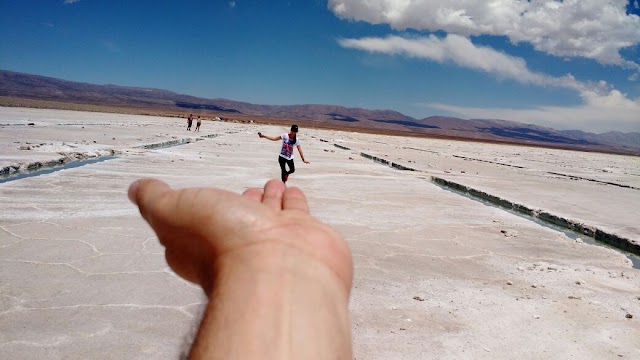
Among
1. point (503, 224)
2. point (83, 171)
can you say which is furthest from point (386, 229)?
point (83, 171)

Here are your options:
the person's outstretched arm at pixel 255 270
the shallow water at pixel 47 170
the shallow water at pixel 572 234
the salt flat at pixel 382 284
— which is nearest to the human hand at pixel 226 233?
the person's outstretched arm at pixel 255 270

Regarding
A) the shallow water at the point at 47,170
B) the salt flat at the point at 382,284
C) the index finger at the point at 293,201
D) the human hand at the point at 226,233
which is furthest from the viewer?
the shallow water at the point at 47,170

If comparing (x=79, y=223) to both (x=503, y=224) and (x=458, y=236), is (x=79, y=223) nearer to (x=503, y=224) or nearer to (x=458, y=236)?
(x=458, y=236)

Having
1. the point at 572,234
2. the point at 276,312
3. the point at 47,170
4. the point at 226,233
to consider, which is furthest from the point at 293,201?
the point at 47,170

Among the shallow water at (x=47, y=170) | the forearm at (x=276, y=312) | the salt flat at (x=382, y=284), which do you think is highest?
the forearm at (x=276, y=312)

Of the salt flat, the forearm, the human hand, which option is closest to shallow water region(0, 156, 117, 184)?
the salt flat

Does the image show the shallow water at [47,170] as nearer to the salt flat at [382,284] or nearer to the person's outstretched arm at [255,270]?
the salt flat at [382,284]

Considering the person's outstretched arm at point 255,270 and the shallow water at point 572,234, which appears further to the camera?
the shallow water at point 572,234

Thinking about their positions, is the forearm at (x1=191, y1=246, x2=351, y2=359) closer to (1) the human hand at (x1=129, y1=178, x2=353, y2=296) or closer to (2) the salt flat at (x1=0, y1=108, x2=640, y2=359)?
(1) the human hand at (x1=129, y1=178, x2=353, y2=296)
